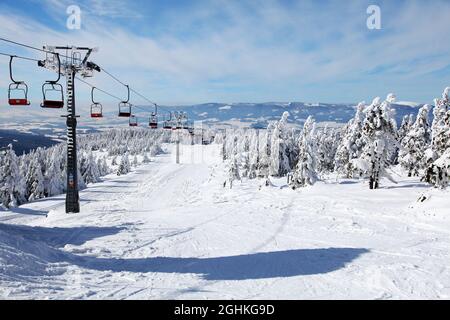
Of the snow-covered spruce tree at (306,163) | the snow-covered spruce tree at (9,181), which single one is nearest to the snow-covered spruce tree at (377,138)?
the snow-covered spruce tree at (306,163)

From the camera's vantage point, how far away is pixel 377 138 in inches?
1389

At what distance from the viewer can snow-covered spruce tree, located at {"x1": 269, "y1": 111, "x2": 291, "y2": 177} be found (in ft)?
161

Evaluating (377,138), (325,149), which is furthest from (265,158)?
A: (325,149)

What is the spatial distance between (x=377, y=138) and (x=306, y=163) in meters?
8.73

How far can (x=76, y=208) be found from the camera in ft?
74.7

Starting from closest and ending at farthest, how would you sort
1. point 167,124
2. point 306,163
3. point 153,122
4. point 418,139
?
point 153,122, point 306,163, point 167,124, point 418,139

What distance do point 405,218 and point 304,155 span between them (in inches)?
881

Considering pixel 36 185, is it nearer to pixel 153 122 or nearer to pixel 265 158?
pixel 265 158

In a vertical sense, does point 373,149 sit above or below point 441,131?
below

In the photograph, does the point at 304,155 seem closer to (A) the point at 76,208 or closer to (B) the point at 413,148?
(B) the point at 413,148

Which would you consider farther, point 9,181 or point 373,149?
point 9,181

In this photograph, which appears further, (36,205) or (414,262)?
(36,205)
